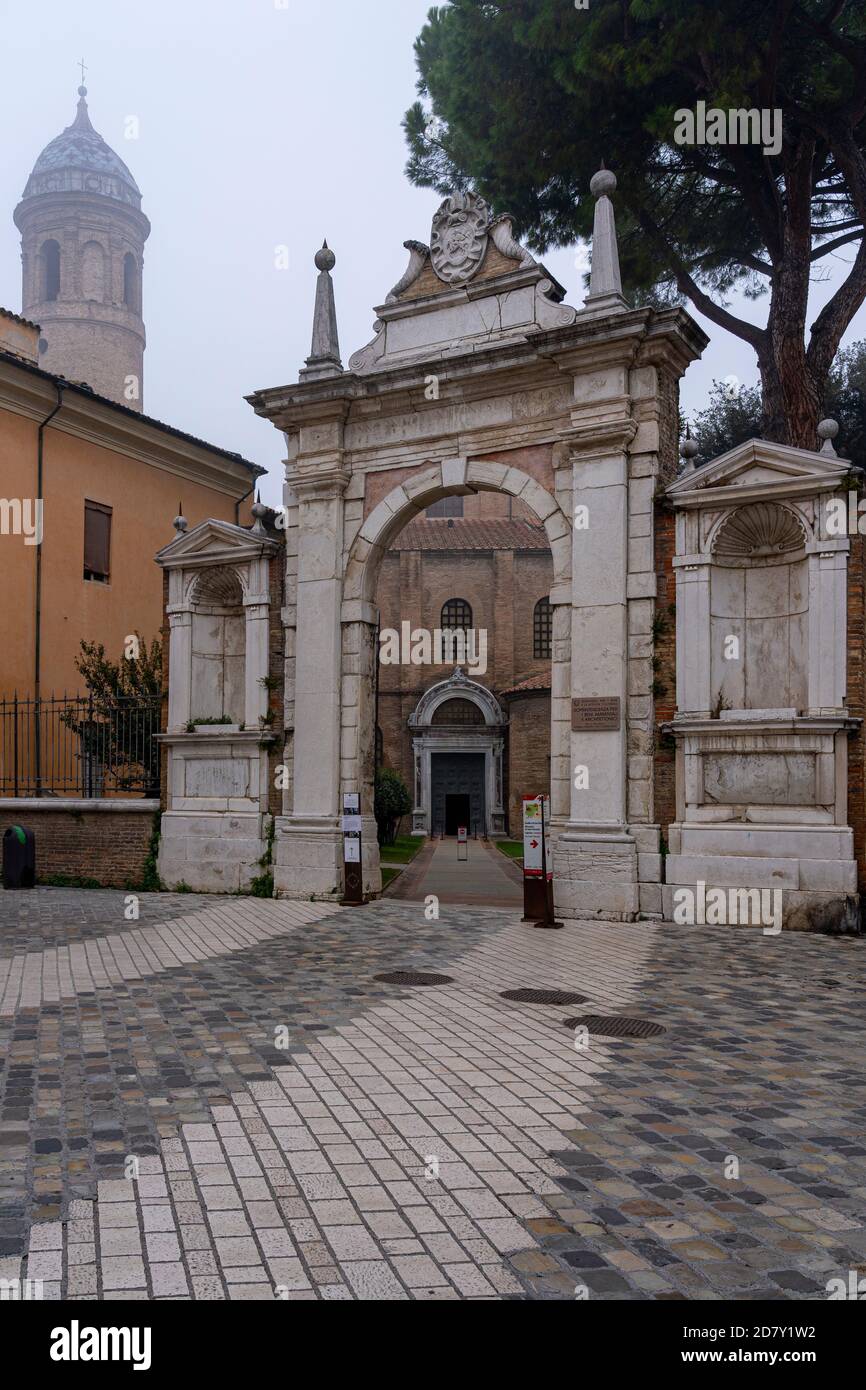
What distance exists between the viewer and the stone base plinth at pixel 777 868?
10516 millimetres

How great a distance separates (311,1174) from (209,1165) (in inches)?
16.5

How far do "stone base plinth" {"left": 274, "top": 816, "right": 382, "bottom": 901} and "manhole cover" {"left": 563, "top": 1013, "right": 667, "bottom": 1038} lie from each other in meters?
6.71

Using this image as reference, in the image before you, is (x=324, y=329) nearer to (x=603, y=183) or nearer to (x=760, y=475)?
(x=603, y=183)

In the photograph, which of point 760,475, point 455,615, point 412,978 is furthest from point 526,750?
point 412,978

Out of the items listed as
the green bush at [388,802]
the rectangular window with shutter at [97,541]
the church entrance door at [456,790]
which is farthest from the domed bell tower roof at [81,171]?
the green bush at [388,802]

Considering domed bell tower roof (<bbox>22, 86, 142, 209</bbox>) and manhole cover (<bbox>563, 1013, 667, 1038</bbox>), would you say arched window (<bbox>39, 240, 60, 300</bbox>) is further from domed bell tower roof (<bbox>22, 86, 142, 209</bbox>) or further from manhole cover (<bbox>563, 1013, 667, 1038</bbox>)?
manhole cover (<bbox>563, 1013, 667, 1038</bbox>)

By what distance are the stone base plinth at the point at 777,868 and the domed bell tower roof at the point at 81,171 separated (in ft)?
150

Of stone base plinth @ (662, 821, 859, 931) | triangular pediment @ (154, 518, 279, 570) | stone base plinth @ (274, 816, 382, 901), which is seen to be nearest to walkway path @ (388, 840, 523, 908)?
stone base plinth @ (274, 816, 382, 901)

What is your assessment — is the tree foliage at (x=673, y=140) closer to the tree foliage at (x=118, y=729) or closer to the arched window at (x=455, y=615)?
the tree foliage at (x=118, y=729)

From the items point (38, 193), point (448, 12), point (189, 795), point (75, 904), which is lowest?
point (75, 904)

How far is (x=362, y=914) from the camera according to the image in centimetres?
1206
